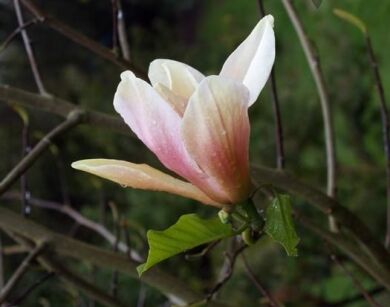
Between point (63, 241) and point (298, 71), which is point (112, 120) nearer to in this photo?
point (63, 241)

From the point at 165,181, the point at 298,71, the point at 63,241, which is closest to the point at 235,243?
the point at 63,241

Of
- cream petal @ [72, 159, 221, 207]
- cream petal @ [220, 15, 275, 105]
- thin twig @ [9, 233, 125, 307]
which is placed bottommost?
thin twig @ [9, 233, 125, 307]

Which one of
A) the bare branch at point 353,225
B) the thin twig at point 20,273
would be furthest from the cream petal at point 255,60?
the thin twig at point 20,273

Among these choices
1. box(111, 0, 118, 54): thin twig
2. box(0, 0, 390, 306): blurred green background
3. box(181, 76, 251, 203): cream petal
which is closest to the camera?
box(181, 76, 251, 203): cream petal

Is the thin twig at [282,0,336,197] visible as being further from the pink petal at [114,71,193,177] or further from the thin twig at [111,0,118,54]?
the pink petal at [114,71,193,177]

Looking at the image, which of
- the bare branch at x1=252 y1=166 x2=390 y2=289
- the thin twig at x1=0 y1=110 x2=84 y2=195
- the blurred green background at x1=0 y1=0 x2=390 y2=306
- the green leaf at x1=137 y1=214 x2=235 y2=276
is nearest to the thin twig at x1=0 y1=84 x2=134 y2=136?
the thin twig at x1=0 y1=110 x2=84 y2=195

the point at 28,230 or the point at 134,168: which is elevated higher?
the point at 134,168

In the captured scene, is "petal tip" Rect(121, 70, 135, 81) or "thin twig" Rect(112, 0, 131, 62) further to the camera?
"thin twig" Rect(112, 0, 131, 62)
